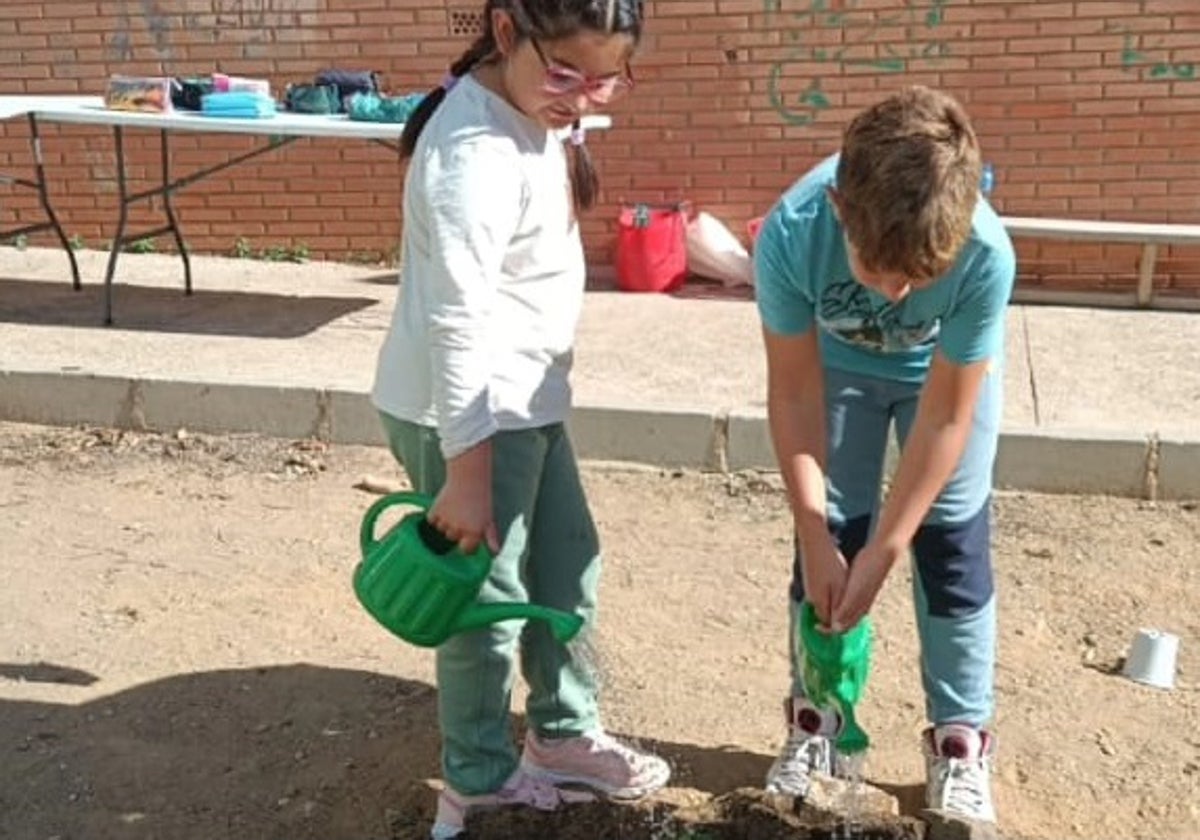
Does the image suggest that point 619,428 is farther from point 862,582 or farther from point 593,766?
point 862,582

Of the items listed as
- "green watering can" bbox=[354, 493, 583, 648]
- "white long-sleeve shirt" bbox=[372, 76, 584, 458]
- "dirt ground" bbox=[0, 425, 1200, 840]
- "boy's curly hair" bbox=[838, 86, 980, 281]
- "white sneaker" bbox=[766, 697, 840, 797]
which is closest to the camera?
"boy's curly hair" bbox=[838, 86, 980, 281]

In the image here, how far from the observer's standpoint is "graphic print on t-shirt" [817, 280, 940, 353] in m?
2.33

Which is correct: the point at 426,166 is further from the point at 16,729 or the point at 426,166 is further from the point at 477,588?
the point at 16,729

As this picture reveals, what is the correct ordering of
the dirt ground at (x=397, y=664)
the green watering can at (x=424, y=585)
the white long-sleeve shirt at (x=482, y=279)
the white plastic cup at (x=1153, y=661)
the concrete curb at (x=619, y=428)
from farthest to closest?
the concrete curb at (x=619, y=428) < the white plastic cup at (x=1153, y=661) < the dirt ground at (x=397, y=664) < the green watering can at (x=424, y=585) < the white long-sleeve shirt at (x=482, y=279)

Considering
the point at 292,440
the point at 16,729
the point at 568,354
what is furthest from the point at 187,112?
the point at 568,354

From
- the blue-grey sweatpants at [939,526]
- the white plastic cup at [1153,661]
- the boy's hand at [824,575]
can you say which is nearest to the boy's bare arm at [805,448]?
the boy's hand at [824,575]

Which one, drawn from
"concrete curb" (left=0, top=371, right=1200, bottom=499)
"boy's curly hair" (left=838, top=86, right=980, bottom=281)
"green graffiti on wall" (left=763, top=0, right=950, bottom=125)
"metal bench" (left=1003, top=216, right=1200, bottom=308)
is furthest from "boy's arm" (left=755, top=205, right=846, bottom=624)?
"green graffiti on wall" (left=763, top=0, right=950, bottom=125)

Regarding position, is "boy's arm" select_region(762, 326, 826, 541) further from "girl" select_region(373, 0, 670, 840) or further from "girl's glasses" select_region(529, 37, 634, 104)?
"girl's glasses" select_region(529, 37, 634, 104)

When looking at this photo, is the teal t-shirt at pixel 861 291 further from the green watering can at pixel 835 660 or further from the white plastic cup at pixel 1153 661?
the white plastic cup at pixel 1153 661

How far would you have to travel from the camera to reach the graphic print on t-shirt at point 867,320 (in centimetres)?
233

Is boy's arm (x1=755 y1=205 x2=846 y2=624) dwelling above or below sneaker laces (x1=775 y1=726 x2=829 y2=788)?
above

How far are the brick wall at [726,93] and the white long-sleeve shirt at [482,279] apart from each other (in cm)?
430

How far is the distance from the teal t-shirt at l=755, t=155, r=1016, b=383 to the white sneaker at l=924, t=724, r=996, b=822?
2.33ft

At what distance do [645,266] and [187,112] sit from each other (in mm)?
1996
